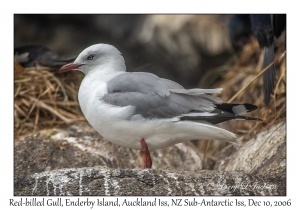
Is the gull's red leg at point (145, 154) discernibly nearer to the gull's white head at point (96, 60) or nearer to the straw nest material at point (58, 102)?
the gull's white head at point (96, 60)

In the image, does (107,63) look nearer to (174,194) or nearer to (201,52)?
(174,194)

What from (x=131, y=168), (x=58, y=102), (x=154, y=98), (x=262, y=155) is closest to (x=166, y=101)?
(x=154, y=98)

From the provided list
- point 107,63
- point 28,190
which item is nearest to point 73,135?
point 107,63

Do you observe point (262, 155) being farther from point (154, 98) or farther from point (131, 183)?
point (131, 183)

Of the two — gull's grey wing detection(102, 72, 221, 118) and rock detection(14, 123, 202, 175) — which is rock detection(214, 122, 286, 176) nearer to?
rock detection(14, 123, 202, 175)

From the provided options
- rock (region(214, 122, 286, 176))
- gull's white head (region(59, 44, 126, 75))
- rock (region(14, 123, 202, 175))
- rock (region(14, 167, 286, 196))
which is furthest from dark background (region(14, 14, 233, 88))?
rock (region(14, 167, 286, 196))

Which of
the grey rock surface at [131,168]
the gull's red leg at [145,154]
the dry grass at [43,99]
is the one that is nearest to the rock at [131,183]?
the grey rock surface at [131,168]
